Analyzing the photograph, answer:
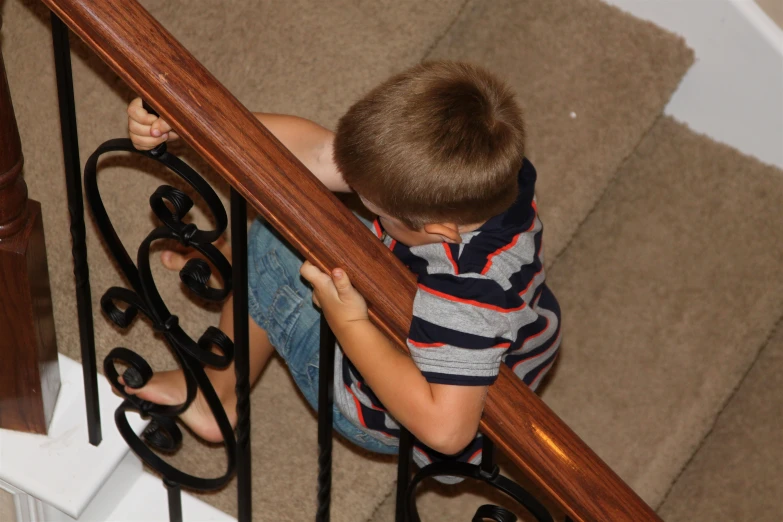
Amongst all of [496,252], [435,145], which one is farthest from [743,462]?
[435,145]

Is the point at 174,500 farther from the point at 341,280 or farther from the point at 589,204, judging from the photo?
the point at 589,204

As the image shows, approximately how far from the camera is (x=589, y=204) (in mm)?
2098

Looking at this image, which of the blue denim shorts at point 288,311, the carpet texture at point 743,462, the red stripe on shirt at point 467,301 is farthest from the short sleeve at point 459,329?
the carpet texture at point 743,462

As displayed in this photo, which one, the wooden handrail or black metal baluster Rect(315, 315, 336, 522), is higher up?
the wooden handrail

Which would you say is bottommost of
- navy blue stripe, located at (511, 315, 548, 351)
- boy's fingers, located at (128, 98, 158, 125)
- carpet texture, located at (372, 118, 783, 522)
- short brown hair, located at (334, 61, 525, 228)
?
carpet texture, located at (372, 118, 783, 522)

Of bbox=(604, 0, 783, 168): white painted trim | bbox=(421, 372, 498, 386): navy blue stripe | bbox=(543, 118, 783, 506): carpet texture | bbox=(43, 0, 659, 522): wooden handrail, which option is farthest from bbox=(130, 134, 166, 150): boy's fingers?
bbox=(604, 0, 783, 168): white painted trim

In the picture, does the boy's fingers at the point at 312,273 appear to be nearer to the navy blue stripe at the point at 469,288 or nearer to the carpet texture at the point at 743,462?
the navy blue stripe at the point at 469,288

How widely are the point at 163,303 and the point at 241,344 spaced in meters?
0.13

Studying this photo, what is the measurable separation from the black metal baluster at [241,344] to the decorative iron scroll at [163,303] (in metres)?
0.02

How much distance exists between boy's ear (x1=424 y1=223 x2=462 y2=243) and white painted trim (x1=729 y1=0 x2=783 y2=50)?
1189 millimetres

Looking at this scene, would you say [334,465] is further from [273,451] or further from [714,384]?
[714,384]

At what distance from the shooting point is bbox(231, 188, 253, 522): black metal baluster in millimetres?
1178

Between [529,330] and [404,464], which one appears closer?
[404,464]

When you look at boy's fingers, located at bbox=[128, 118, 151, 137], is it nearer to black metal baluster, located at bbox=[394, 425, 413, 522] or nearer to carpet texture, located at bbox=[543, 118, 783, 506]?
black metal baluster, located at bbox=[394, 425, 413, 522]
